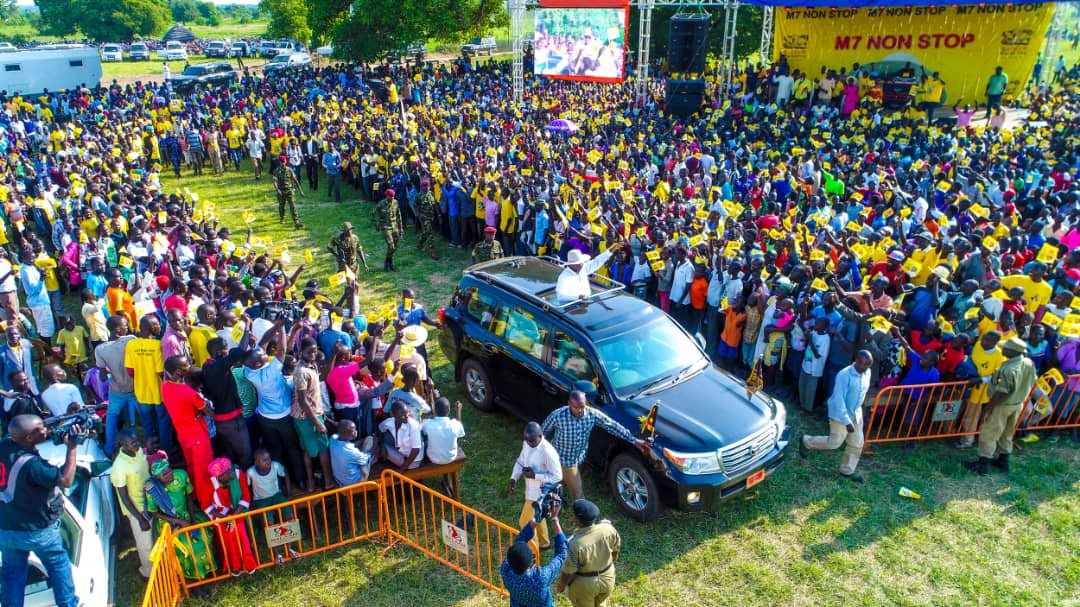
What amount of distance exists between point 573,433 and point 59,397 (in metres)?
4.86

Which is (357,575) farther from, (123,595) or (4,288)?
(4,288)

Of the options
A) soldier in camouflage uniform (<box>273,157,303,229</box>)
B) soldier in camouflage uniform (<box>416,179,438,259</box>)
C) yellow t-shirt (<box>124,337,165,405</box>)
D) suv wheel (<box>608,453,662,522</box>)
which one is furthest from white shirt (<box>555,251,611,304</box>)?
soldier in camouflage uniform (<box>273,157,303,229</box>)

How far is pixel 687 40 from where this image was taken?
25.6 metres

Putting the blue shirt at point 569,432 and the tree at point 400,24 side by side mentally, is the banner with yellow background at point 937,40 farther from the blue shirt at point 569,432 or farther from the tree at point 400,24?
the blue shirt at point 569,432

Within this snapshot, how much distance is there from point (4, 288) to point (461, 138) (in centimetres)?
1331

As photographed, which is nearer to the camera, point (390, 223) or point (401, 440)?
point (401, 440)

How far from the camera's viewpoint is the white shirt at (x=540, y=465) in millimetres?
5938

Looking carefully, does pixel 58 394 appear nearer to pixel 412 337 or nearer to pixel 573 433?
pixel 412 337

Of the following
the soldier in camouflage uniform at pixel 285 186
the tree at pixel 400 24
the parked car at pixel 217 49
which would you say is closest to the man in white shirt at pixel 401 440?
the soldier in camouflage uniform at pixel 285 186

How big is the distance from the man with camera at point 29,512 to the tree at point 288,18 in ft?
168

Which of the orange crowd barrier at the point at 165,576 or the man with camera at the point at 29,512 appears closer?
the man with camera at the point at 29,512

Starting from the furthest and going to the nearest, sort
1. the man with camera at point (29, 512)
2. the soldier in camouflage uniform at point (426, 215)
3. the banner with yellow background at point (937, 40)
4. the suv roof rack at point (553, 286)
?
the banner with yellow background at point (937, 40)
the soldier in camouflage uniform at point (426, 215)
the suv roof rack at point (553, 286)
the man with camera at point (29, 512)

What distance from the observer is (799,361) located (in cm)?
852

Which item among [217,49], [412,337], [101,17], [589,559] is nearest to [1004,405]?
[589,559]
